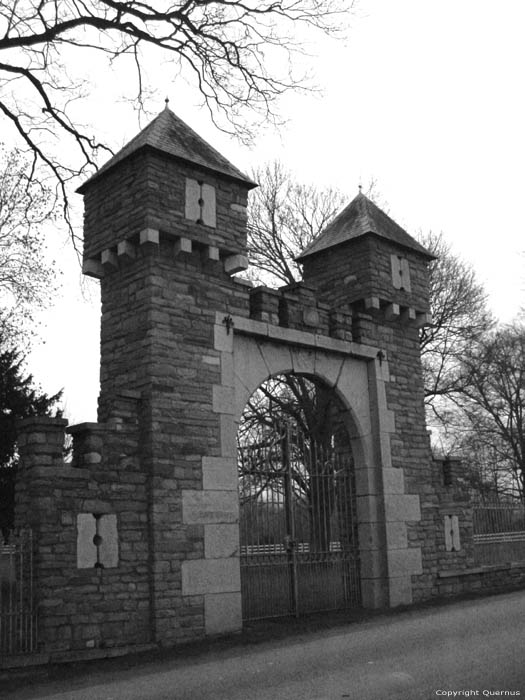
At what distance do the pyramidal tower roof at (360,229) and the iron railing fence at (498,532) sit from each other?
491 centimetres

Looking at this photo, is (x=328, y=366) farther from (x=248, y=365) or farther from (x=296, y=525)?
(x=296, y=525)

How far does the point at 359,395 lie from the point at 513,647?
16.4 ft

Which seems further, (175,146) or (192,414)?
(175,146)

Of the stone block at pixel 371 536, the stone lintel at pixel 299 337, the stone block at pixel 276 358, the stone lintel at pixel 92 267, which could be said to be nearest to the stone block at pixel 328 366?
the stone lintel at pixel 299 337

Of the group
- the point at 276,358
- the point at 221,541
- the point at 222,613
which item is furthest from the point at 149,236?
the point at 222,613

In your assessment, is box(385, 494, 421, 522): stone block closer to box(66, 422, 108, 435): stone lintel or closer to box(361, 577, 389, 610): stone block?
box(361, 577, 389, 610): stone block

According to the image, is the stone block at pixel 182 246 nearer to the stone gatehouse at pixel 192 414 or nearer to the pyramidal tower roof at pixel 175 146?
the stone gatehouse at pixel 192 414

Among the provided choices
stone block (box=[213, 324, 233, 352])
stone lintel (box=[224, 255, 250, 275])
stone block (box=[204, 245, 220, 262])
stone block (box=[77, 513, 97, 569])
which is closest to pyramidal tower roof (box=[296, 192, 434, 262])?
stone lintel (box=[224, 255, 250, 275])

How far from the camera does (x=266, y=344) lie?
10.8m

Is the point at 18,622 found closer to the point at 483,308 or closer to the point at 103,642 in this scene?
the point at 103,642

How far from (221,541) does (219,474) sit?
2.65ft

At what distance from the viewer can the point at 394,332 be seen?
12.8 metres

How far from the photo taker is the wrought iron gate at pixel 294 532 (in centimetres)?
1032

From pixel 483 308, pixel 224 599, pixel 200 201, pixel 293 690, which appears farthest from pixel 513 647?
pixel 483 308
